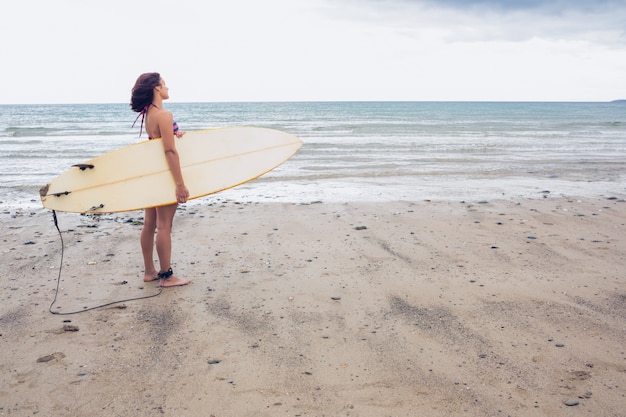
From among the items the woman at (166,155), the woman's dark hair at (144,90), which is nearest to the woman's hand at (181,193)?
the woman at (166,155)

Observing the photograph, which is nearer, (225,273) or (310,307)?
(310,307)

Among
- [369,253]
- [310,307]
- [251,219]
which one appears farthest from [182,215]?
[310,307]

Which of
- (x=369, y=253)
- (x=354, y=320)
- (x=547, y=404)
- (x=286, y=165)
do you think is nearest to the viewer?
(x=547, y=404)

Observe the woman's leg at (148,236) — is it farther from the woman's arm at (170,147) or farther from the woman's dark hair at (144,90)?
the woman's dark hair at (144,90)

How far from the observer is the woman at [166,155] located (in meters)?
3.81

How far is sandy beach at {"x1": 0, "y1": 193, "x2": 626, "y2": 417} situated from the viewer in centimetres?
262

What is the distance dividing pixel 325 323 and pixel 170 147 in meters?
1.74

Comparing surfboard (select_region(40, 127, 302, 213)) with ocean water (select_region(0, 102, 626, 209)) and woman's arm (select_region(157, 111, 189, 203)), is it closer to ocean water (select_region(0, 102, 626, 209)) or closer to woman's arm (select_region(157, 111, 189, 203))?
woman's arm (select_region(157, 111, 189, 203))

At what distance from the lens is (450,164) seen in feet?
39.7

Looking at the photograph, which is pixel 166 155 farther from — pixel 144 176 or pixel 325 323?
pixel 325 323

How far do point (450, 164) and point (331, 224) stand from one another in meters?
6.88

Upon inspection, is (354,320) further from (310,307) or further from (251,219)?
(251,219)

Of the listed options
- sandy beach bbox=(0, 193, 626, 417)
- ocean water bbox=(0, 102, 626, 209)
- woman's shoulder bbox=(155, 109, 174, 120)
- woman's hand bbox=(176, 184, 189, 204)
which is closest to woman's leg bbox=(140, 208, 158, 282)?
sandy beach bbox=(0, 193, 626, 417)

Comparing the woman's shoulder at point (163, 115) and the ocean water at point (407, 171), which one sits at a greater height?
the woman's shoulder at point (163, 115)
